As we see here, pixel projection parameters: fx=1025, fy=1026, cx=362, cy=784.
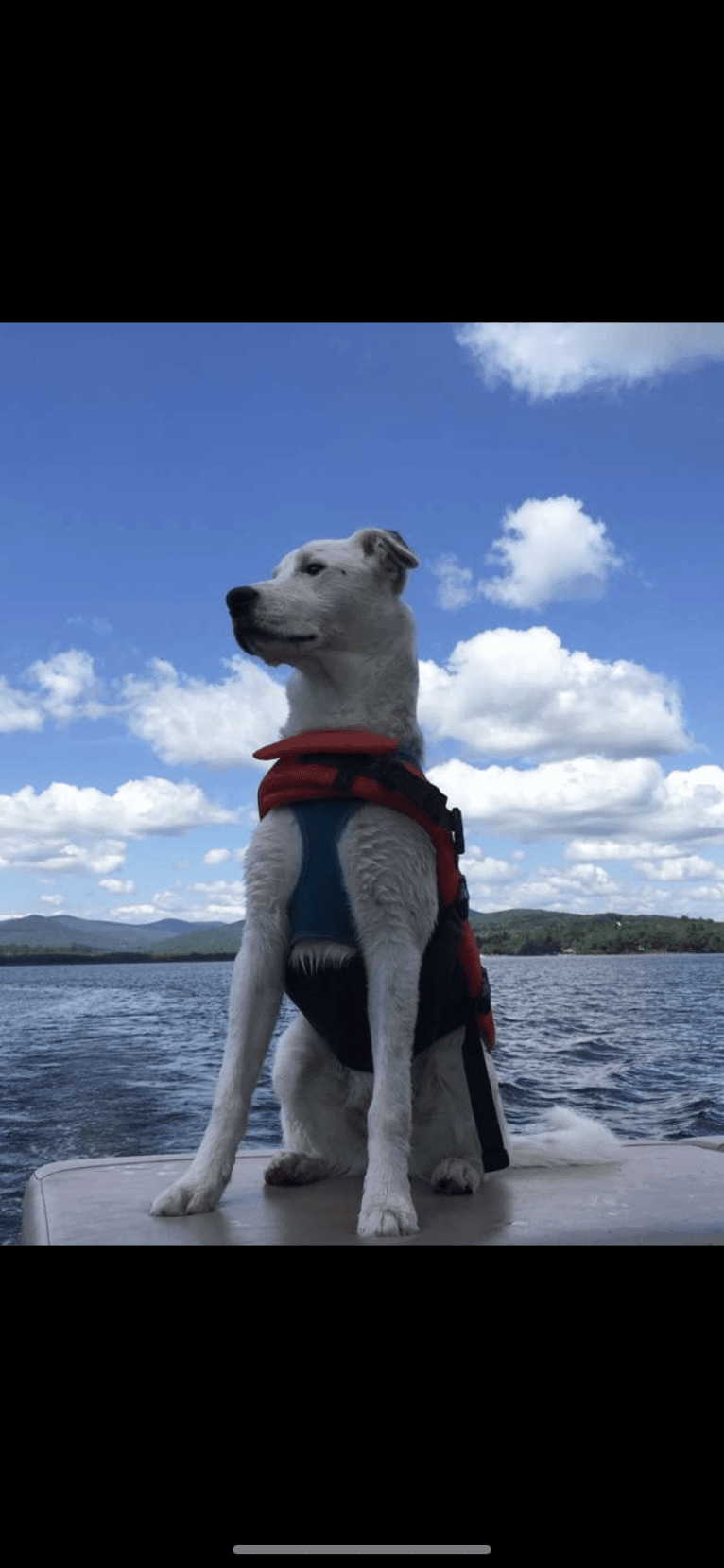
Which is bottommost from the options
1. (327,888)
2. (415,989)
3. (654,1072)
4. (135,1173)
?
(654,1072)

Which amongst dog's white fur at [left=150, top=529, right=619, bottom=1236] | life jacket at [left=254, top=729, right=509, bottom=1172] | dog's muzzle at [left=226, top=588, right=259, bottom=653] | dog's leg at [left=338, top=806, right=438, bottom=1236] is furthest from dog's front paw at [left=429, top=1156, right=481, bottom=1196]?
dog's muzzle at [left=226, top=588, right=259, bottom=653]

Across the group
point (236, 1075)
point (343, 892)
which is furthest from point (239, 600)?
point (236, 1075)

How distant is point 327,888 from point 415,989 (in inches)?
12.8

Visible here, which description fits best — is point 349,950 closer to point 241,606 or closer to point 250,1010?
point 250,1010

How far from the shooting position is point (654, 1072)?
10.6 meters

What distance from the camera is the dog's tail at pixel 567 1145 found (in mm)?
3256

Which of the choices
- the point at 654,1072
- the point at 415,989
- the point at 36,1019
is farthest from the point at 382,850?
the point at 36,1019

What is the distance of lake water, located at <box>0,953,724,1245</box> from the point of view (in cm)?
710

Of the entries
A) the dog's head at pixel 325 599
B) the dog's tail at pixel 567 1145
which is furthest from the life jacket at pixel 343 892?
the dog's tail at pixel 567 1145

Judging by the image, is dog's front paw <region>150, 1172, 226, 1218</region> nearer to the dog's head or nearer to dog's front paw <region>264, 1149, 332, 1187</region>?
dog's front paw <region>264, 1149, 332, 1187</region>

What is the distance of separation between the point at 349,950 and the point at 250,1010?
28 cm

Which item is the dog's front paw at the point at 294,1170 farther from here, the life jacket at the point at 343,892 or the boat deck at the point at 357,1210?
the life jacket at the point at 343,892
